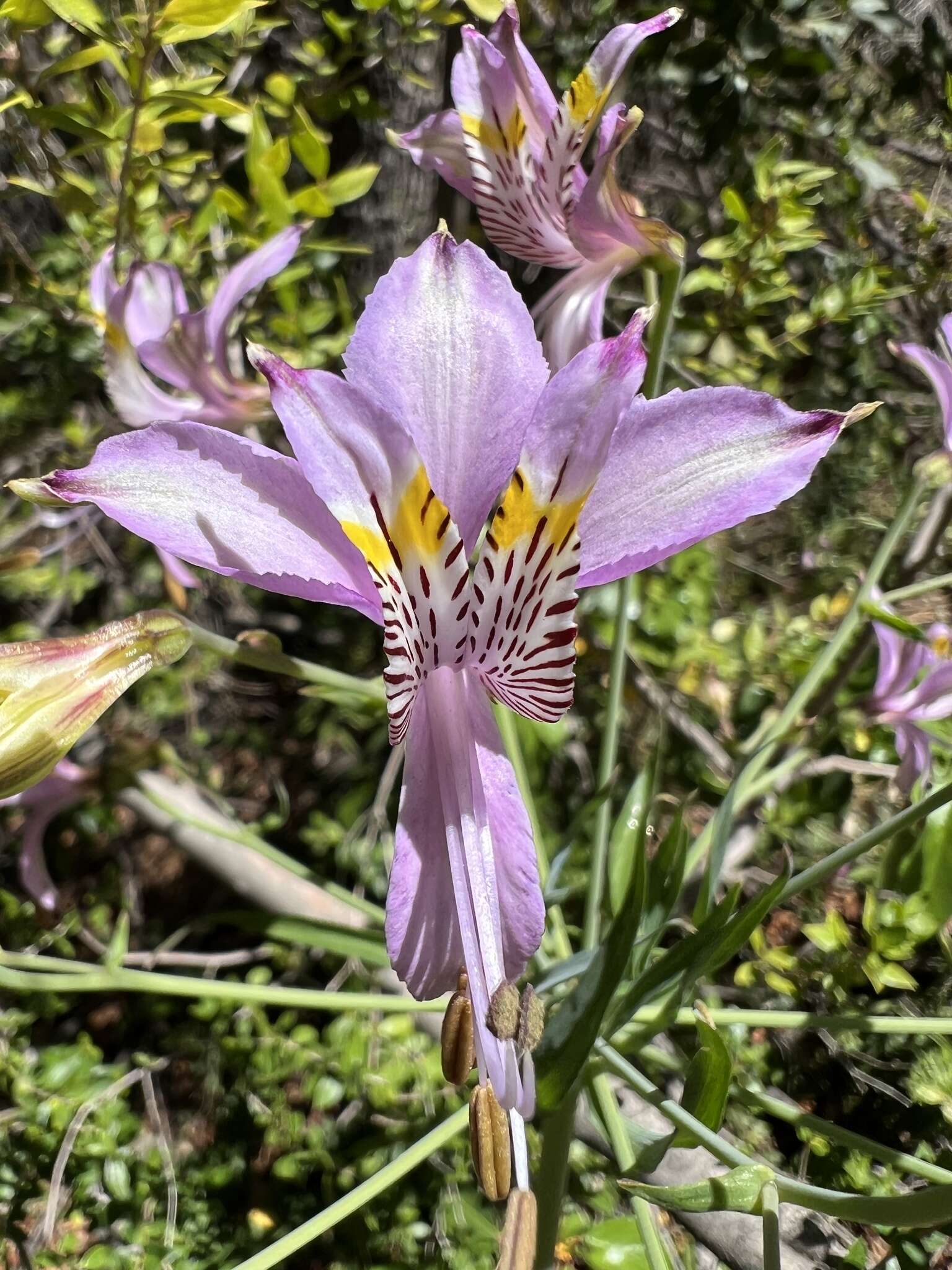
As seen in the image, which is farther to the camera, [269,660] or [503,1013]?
[269,660]

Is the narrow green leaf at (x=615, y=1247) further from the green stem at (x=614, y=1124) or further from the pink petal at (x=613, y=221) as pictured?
the pink petal at (x=613, y=221)

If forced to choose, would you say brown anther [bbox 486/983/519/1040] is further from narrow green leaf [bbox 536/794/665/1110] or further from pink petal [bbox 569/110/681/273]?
pink petal [bbox 569/110/681/273]

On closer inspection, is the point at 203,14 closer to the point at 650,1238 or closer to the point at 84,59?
the point at 84,59

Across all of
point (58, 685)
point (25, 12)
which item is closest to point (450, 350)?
point (58, 685)

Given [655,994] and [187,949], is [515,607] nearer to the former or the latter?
[655,994]

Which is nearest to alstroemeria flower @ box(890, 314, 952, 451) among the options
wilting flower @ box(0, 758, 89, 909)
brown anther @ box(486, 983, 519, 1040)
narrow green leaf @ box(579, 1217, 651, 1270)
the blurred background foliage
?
the blurred background foliage
